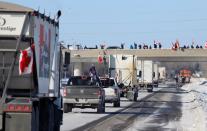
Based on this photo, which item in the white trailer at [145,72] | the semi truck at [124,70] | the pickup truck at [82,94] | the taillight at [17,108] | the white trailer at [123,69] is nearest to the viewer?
the taillight at [17,108]

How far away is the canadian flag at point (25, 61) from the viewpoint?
1617 centimetres

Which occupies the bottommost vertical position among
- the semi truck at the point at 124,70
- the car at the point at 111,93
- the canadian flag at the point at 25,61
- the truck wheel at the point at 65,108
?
the truck wheel at the point at 65,108

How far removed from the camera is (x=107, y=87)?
44.8 meters

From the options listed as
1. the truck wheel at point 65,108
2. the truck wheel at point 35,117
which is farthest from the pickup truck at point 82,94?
the truck wheel at point 35,117

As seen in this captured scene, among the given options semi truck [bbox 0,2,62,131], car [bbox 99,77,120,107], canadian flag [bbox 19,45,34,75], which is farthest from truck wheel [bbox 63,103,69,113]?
canadian flag [bbox 19,45,34,75]

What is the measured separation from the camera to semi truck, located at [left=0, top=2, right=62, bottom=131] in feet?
53.1

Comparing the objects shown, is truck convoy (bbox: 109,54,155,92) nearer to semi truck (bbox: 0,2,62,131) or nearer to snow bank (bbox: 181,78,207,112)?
snow bank (bbox: 181,78,207,112)

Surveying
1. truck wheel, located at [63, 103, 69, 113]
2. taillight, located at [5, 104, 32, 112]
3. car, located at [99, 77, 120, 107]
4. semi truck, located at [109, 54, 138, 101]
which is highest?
semi truck, located at [109, 54, 138, 101]

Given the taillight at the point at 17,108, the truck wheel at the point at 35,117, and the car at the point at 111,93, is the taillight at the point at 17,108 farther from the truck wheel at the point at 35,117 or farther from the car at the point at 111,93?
the car at the point at 111,93

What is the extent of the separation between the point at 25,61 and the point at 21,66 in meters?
0.15

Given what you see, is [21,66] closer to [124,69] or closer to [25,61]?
[25,61]

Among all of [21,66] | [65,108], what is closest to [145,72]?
[65,108]

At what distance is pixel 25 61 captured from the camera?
53.2 ft

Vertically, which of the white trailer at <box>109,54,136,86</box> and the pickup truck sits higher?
the white trailer at <box>109,54,136,86</box>
